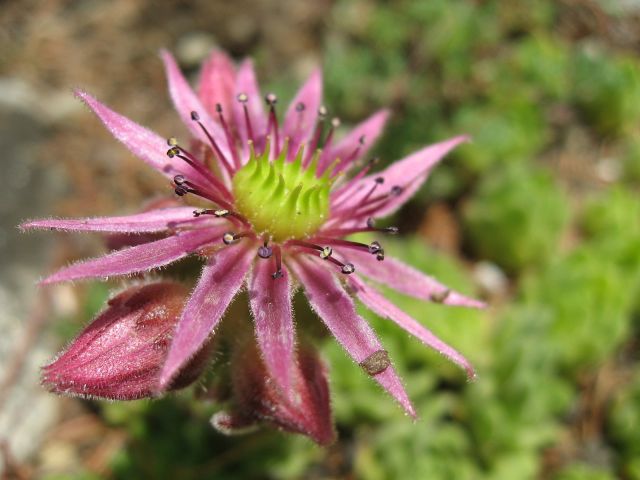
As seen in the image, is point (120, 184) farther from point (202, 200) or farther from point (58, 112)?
point (202, 200)

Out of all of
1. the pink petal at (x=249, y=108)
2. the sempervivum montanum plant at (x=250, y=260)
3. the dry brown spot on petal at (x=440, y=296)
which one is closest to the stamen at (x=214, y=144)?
the sempervivum montanum plant at (x=250, y=260)

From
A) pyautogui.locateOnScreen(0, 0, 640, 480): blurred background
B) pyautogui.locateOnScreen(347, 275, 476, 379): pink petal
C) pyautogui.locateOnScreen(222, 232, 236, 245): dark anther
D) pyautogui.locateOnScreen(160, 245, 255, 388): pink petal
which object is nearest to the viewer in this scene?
pyautogui.locateOnScreen(160, 245, 255, 388): pink petal

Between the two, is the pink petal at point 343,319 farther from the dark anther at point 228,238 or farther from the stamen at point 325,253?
the dark anther at point 228,238

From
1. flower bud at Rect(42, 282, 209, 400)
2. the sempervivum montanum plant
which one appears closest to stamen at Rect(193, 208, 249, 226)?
the sempervivum montanum plant

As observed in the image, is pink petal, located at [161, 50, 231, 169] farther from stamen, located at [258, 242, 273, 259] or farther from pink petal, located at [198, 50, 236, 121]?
stamen, located at [258, 242, 273, 259]

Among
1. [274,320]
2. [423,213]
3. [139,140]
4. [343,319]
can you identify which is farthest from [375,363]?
[423,213]

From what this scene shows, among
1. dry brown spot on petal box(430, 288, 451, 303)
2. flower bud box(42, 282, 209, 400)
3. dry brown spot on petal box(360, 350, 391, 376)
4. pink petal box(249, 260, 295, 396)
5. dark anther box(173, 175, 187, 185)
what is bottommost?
dry brown spot on petal box(430, 288, 451, 303)

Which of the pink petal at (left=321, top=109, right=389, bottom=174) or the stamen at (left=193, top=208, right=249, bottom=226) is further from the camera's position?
the pink petal at (left=321, top=109, right=389, bottom=174)
